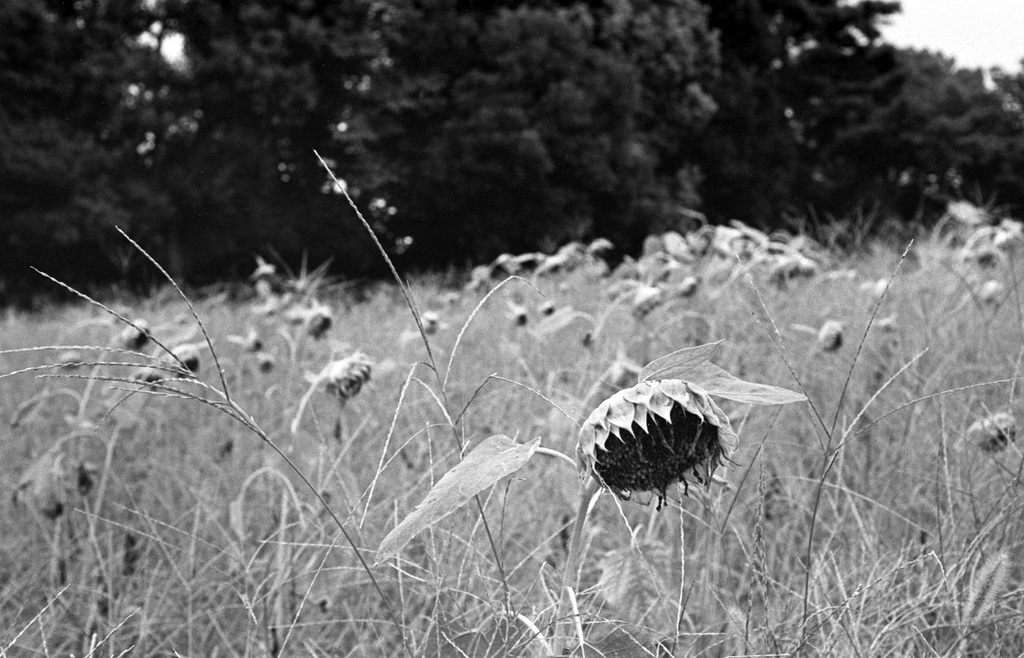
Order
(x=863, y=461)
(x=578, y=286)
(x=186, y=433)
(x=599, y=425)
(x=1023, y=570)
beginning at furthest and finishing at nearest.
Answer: (x=578, y=286) → (x=186, y=433) → (x=863, y=461) → (x=1023, y=570) → (x=599, y=425)

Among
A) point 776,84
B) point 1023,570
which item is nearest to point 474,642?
point 1023,570

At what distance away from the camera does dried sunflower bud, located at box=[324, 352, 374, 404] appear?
105 cm

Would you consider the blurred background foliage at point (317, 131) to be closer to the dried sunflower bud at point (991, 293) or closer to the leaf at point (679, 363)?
the dried sunflower bud at point (991, 293)

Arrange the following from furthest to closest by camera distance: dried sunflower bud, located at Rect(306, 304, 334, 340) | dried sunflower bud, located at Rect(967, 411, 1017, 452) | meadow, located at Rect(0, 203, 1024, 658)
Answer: dried sunflower bud, located at Rect(306, 304, 334, 340) → dried sunflower bud, located at Rect(967, 411, 1017, 452) → meadow, located at Rect(0, 203, 1024, 658)

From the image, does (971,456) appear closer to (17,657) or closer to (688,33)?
(17,657)

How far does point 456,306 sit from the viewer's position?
324 cm

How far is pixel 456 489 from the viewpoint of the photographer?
417 millimetres

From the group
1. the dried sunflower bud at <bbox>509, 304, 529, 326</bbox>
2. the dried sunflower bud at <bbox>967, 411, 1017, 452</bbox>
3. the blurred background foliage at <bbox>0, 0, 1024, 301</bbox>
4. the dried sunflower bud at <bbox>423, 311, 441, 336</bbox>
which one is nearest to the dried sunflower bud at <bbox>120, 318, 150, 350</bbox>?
the dried sunflower bud at <bbox>423, 311, 441, 336</bbox>

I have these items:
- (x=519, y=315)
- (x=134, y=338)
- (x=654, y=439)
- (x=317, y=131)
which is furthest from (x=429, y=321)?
(x=317, y=131)

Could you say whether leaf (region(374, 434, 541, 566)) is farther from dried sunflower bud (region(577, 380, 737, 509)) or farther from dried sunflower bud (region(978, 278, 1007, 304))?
dried sunflower bud (region(978, 278, 1007, 304))

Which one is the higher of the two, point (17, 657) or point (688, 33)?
point (688, 33)

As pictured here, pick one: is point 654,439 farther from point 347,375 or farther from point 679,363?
point 347,375

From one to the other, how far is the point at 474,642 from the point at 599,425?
0.20 meters

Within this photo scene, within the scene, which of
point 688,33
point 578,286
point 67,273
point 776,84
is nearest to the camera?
point 578,286
